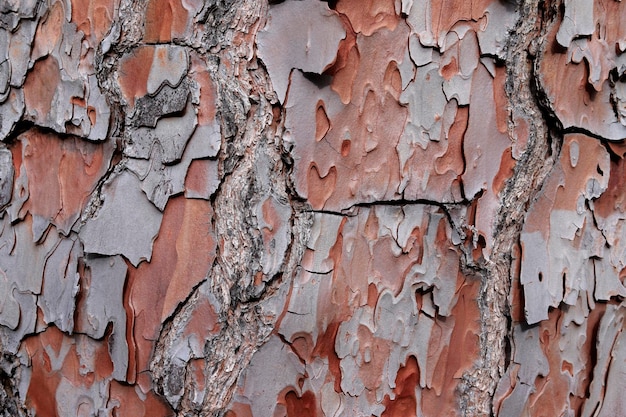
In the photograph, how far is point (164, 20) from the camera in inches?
23.4

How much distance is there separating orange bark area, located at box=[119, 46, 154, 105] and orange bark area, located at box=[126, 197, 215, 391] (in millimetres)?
120

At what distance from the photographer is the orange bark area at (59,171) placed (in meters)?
0.62

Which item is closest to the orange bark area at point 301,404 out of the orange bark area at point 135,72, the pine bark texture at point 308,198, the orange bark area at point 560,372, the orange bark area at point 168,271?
the pine bark texture at point 308,198

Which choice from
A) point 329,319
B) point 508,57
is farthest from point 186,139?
point 508,57

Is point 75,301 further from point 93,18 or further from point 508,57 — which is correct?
point 508,57

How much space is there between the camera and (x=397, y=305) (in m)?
0.61

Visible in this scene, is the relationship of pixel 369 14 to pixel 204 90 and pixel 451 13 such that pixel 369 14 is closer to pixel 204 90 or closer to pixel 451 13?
pixel 451 13

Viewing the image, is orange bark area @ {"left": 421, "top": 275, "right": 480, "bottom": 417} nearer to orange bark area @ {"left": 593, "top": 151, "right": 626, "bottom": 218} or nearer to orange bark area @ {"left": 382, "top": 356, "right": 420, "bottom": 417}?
orange bark area @ {"left": 382, "top": 356, "right": 420, "bottom": 417}

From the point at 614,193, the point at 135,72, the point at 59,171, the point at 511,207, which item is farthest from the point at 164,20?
the point at 614,193

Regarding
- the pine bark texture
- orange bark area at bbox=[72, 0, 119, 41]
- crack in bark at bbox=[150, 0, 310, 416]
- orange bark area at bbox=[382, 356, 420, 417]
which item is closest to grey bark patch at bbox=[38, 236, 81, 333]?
the pine bark texture

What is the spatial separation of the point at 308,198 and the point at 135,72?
0.22m

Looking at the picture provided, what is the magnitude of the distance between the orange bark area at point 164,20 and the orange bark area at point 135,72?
16 mm

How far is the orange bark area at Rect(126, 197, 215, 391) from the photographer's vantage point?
59cm

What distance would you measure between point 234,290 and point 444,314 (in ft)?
0.74
